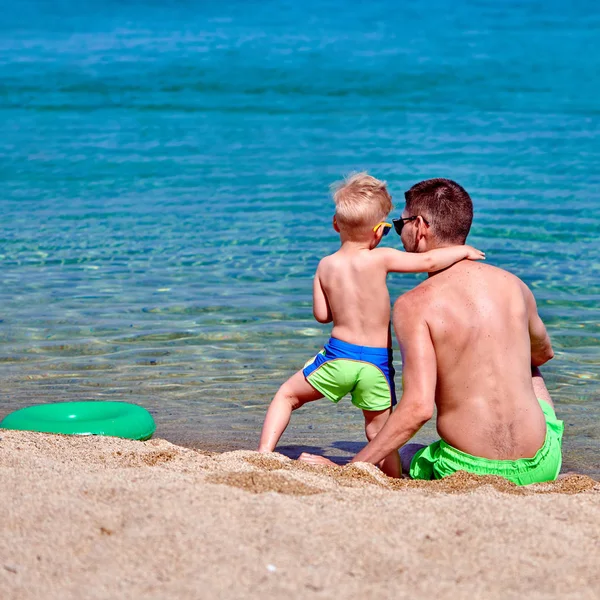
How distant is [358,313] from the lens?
409cm

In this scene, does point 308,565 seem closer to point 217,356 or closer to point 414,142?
point 217,356

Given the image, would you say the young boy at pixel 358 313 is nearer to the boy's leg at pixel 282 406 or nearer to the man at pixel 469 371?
the boy's leg at pixel 282 406

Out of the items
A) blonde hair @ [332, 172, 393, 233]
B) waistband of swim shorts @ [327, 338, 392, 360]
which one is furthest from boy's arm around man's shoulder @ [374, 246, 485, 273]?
waistband of swim shorts @ [327, 338, 392, 360]

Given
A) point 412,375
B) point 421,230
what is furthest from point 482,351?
point 421,230

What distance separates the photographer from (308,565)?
2402 mm

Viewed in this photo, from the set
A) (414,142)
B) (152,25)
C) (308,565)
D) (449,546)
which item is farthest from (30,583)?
(152,25)

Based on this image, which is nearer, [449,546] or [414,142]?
[449,546]

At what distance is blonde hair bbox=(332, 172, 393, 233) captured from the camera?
13.3 feet

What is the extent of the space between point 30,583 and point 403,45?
28074 millimetres

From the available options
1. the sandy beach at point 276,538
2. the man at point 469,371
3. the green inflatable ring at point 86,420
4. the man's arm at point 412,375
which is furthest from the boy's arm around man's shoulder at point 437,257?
the green inflatable ring at point 86,420

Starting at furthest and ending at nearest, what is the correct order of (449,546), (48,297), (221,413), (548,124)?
1. (548,124)
2. (48,297)
3. (221,413)
4. (449,546)

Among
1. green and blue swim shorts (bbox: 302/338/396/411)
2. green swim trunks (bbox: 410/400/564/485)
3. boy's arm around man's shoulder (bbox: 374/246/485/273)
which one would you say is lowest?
green swim trunks (bbox: 410/400/564/485)

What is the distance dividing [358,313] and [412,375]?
727mm

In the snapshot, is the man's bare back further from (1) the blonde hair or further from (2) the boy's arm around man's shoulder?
(1) the blonde hair
